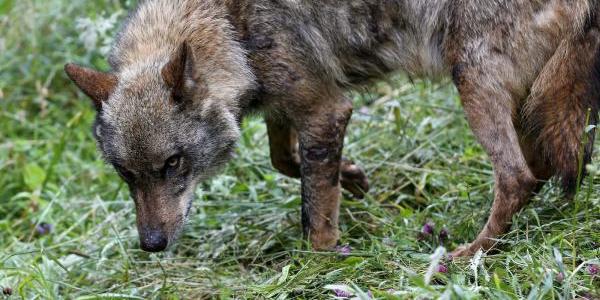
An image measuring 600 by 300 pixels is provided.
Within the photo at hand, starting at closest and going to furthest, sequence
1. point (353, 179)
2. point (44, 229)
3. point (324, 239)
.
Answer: point (324, 239) < point (353, 179) < point (44, 229)

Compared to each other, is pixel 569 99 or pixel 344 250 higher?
pixel 569 99

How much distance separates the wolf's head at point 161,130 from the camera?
485 centimetres

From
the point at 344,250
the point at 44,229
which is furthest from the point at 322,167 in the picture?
the point at 44,229

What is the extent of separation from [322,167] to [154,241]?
1096 millimetres

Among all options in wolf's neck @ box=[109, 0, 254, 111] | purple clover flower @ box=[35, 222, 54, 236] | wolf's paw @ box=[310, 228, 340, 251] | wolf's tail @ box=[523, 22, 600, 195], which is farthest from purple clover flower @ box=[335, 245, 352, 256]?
purple clover flower @ box=[35, 222, 54, 236]

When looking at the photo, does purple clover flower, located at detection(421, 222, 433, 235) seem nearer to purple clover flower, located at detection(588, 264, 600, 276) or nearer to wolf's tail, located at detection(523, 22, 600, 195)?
wolf's tail, located at detection(523, 22, 600, 195)

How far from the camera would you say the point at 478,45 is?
488 centimetres

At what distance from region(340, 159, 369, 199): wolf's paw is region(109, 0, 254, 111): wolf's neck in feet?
3.73

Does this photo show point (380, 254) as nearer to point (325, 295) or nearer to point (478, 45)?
point (325, 295)

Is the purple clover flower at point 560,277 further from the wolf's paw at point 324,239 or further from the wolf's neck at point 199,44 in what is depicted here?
the wolf's neck at point 199,44

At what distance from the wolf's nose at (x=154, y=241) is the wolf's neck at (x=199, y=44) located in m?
0.80

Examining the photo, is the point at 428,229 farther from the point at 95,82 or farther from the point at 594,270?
the point at 95,82

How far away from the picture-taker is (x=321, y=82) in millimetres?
5352

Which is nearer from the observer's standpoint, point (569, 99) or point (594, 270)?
point (594, 270)
